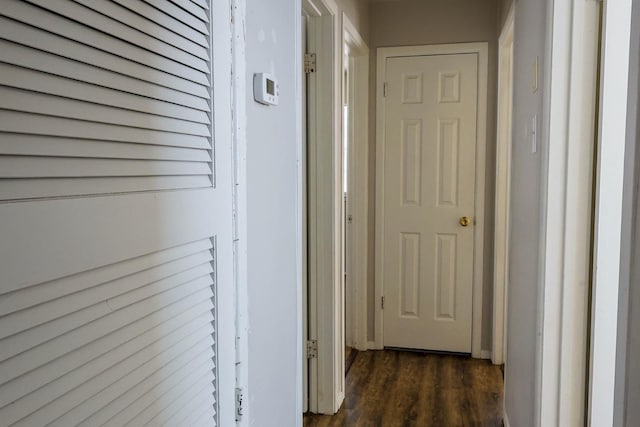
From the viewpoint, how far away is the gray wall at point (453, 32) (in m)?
3.45

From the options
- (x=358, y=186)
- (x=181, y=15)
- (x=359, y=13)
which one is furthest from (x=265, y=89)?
(x=358, y=186)

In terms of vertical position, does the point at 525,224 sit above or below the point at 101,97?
below

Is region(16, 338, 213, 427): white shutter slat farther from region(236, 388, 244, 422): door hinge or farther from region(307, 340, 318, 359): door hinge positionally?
region(307, 340, 318, 359): door hinge

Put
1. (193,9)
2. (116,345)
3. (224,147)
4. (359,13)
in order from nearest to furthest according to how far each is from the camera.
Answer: (116,345) → (193,9) → (224,147) → (359,13)

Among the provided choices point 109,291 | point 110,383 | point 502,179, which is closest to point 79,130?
point 109,291

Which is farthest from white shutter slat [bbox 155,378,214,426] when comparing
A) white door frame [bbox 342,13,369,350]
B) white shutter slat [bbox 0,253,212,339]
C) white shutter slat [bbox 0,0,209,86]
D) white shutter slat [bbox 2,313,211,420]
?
white door frame [bbox 342,13,369,350]

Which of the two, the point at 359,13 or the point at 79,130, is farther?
the point at 359,13

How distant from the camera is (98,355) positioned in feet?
2.54

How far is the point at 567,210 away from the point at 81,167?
150 cm

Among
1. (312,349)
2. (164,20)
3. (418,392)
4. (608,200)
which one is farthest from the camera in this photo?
(418,392)

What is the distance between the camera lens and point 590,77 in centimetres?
167

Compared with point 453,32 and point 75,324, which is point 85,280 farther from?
point 453,32

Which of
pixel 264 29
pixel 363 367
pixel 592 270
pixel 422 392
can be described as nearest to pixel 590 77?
pixel 592 270

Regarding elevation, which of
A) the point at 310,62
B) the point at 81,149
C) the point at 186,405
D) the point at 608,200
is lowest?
the point at 186,405
